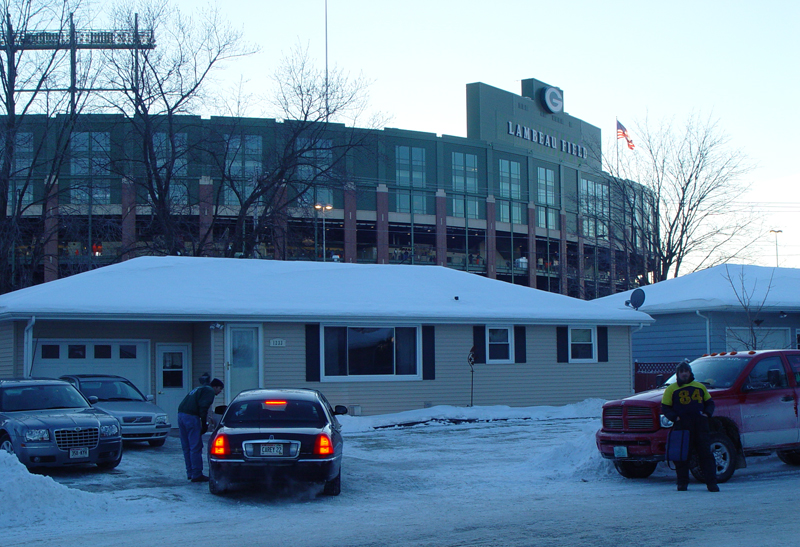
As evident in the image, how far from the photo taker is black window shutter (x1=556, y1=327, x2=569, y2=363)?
81.3ft

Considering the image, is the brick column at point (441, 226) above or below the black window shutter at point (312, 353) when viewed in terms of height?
above

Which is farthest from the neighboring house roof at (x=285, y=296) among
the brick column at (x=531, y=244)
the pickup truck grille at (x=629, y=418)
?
the brick column at (x=531, y=244)

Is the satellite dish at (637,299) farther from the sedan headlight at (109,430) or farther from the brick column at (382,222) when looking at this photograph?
the brick column at (382,222)

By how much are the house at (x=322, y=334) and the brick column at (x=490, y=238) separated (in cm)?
4350

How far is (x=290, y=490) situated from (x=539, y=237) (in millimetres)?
65145

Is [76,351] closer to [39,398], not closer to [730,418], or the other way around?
[39,398]

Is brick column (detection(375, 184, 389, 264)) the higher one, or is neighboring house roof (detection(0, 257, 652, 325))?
brick column (detection(375, 184, 389, 264))

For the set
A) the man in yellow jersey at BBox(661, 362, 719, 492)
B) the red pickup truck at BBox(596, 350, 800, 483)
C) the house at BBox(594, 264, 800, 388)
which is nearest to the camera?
the man in yellow jersey at BBox(661, 362, 719, 492)

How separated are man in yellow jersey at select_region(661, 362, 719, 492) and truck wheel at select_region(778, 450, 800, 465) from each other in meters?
2.86

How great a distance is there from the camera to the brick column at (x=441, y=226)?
219ft

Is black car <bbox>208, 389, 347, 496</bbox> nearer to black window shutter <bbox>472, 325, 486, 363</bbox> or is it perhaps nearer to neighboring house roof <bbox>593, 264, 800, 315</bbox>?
black window shutter <bbox>472, 325, 486, 363</bbox>

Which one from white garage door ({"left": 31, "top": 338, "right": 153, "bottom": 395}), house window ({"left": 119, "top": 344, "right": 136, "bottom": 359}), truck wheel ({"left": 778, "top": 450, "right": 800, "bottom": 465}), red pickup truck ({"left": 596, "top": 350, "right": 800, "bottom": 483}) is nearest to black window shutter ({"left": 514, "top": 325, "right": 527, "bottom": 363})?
white garage door ({"left": 31, "top": 338, "right": 153, "bottom": 395})

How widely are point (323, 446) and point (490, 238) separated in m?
60.1

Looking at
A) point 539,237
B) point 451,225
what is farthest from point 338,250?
point 539,237
